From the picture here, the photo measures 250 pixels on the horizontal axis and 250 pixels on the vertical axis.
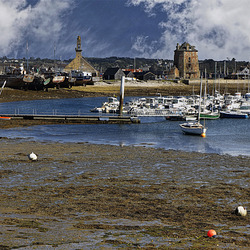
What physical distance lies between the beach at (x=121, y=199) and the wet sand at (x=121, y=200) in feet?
0.10

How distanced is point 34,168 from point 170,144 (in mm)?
15534

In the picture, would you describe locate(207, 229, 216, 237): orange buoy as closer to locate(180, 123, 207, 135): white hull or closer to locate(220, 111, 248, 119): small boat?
locate(180, 123, 207, 135): white hull

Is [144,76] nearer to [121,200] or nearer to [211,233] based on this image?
[121,200]

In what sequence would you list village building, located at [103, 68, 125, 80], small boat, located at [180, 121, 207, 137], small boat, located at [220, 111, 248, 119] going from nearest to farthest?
small boat, located at [180, 121, 207, 137] → small boat, located at [220, 111, 248, 119] → village building, located at [103, 68, 125, 80]

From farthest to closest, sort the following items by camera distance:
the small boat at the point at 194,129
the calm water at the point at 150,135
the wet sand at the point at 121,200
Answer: the small boat at the point at 194,129
the calm water at the point at 150,135
the wet sand at the point at 121,200

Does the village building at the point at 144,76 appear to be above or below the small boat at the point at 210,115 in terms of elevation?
above

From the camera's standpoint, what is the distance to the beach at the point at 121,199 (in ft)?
48.6

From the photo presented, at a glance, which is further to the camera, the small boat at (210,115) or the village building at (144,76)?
the village building at (144,76)

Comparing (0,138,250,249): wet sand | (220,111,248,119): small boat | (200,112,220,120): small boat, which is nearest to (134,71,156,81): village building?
(220,111,248,119): small boat

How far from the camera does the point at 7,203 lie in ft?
61.4

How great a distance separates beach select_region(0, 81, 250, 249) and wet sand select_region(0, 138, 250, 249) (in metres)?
0.03

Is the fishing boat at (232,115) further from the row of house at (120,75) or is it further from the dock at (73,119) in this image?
the row of house at (120,75)

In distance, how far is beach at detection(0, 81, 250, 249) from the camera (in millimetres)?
14812

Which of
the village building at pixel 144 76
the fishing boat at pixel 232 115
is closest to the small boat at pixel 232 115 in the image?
the fishing boat at pixel 232 115
